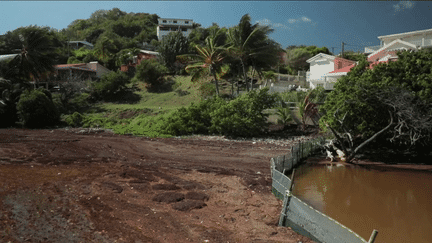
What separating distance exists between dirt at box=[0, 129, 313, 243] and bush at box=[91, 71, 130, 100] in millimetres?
22287

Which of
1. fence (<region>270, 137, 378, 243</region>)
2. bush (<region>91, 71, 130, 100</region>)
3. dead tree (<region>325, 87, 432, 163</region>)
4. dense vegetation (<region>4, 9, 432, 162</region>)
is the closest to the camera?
fence (<region>270, 137, 378, 243</region>)

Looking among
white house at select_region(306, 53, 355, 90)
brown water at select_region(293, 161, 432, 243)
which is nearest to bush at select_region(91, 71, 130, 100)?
white house at select_region(306, 53, 355, 90)

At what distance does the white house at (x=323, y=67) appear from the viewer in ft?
122

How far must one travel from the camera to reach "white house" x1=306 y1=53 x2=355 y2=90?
37.1 meters

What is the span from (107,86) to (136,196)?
32.0 m

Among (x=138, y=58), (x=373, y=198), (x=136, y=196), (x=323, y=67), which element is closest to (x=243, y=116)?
(x=373, y=198)

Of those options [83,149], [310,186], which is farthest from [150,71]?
[310,186]

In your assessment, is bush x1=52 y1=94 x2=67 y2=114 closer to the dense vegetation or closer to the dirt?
the dense vegetation

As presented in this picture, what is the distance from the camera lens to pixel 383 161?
59.4ft

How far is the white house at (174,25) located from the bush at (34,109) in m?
53.9

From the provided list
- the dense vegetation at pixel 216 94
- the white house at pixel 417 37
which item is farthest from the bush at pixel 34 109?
the white house at pixel 417 37

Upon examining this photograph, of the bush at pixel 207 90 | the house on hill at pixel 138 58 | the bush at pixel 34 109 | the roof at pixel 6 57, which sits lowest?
the bush at pixel 34 109

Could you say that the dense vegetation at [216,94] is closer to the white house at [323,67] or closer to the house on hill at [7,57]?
the house on hill at [7,57]

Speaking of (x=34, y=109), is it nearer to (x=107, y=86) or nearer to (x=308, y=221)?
(x=107, y=86)
